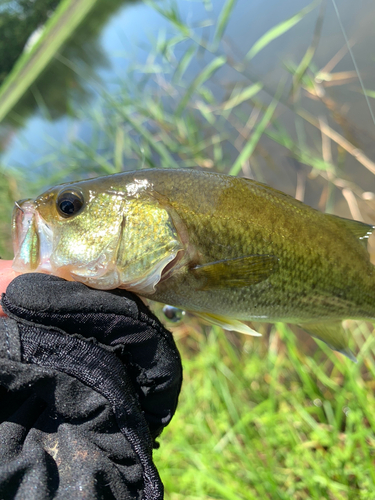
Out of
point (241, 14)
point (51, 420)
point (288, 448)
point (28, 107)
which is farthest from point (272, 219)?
point (28, 107)

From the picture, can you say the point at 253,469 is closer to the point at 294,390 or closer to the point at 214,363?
the point at 294,390

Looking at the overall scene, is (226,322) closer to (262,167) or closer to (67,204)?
(67,204)

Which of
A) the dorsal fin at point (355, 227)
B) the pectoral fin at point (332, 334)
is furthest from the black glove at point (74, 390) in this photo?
the dorsal fin at point (355, 227)

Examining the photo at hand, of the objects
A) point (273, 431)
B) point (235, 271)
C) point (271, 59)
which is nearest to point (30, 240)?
point (235, 271)

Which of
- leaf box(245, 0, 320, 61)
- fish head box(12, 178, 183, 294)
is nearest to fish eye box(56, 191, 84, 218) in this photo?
fish head box(12, 178, 183, 294)

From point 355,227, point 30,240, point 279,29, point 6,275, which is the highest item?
point 279,29

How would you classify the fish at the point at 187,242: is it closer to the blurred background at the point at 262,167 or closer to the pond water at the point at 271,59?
the blurred background at the point at 262,167

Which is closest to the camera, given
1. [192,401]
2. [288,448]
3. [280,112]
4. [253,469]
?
[253,469]
